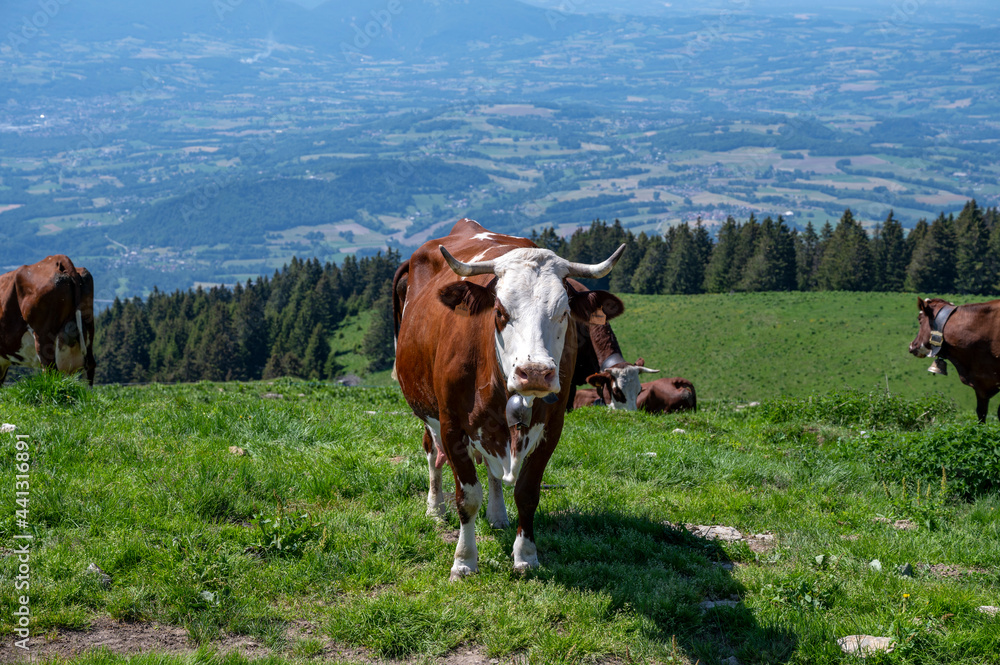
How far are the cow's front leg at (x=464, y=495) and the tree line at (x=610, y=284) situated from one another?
→ 94.9m

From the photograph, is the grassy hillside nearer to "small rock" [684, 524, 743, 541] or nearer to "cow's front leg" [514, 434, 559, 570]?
"small rock" [684, 524, 743, 541]

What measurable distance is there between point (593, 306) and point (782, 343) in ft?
233

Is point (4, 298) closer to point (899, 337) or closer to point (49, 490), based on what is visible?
point (49, 490)

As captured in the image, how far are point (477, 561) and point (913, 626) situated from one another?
11.3ft

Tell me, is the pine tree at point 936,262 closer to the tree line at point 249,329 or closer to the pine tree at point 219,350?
the tree line at point 249,329

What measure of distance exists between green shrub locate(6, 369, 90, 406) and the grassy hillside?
1973 inches

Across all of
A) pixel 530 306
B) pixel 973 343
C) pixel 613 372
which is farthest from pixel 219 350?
pixel 530 306

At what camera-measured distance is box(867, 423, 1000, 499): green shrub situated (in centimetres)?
866

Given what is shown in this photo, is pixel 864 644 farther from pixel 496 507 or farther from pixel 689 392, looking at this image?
pixel 689 392

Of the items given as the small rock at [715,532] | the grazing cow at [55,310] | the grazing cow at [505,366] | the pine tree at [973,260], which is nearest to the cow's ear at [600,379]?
the small rock at [715,532]

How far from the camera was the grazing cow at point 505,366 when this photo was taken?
5516mm

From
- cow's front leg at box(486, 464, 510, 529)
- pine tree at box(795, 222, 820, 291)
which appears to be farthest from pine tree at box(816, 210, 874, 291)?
cow's front leg at box(486, 464, 510, 529)

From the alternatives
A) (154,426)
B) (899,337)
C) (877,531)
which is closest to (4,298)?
(154,426)

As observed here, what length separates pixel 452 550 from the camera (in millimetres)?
6773
